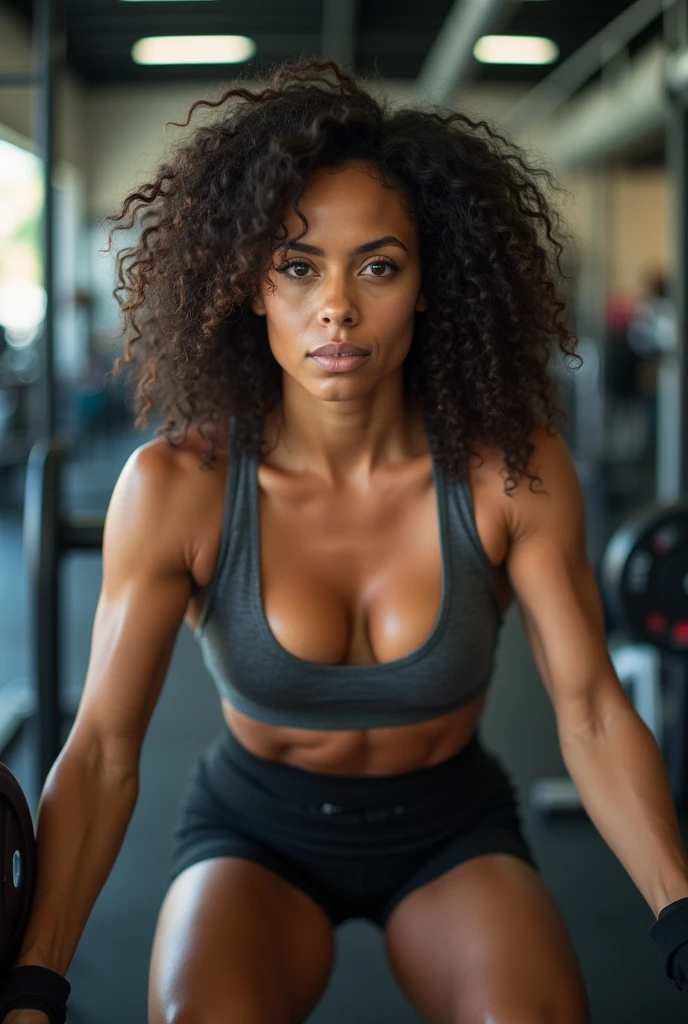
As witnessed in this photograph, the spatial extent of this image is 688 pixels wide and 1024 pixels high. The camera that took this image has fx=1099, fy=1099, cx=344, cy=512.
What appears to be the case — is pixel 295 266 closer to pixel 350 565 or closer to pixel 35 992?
pixel 350 565

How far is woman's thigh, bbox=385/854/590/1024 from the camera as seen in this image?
106 cm

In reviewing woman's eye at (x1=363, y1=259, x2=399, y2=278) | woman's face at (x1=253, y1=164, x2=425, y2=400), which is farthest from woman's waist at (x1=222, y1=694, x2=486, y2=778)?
woman's eye at (x1=363, y1=259, x2=399, y2=278)

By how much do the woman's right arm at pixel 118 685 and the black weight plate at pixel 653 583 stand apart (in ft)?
3.78

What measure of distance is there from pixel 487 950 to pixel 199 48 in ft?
19.7

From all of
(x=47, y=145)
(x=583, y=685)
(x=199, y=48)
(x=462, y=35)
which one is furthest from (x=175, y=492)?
(x=199, y=48)

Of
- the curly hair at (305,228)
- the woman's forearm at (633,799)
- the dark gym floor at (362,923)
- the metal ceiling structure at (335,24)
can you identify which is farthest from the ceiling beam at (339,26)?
the woman's forearm at (633,799)

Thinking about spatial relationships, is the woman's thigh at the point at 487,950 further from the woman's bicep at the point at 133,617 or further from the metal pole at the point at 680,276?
the metal pole at the point at 680,276

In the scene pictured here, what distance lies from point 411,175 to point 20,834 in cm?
78

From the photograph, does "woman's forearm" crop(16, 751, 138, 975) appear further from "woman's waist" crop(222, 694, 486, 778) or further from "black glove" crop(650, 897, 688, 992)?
"black glove" crop(650, 897, 688, 992)

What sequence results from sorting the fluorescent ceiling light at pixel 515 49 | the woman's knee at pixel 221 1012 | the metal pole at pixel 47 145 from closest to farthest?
the woman's knee at pixel 221 1012 → the metal pole at pixel 47 145 → the fluorescent ceiling light at pixel 515 49

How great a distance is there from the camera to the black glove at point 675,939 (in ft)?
3.25

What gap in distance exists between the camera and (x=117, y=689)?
114 cm

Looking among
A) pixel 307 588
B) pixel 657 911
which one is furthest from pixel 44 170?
pixel 657 911

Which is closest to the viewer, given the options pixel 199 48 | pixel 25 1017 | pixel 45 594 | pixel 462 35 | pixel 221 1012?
pixel 25 1017
